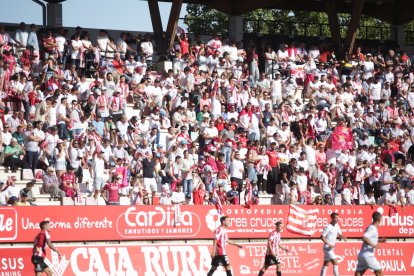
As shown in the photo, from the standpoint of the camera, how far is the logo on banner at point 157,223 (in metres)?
25.7

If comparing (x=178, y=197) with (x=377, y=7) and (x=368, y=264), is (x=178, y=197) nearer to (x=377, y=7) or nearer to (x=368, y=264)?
(x=368, y=264)

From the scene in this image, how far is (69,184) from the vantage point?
87.4 feet

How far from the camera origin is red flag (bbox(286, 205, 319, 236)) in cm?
2778

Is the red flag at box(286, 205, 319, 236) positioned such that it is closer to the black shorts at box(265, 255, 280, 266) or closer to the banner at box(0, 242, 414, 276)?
the banner at box(0, 242, 414, 276)

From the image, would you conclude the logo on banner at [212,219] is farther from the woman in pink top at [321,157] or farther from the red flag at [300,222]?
the woman in pink top at [321,157]

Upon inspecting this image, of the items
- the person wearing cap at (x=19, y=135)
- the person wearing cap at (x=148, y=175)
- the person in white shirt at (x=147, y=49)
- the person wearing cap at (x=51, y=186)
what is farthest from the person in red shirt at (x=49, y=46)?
the person wearing cap at (x=51, y=186)

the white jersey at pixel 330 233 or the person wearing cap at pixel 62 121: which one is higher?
the person wearing cap at pixel 62 121

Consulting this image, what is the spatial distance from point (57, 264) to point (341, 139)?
12047 millimetres

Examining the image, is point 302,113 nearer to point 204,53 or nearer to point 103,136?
point 204,53

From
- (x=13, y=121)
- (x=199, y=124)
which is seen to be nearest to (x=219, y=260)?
(x=13, y=121)

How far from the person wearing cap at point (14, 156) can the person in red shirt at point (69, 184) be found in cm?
134

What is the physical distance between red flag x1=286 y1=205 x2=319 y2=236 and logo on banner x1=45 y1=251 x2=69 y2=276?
660 centimetres

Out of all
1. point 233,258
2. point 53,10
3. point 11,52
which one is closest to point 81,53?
point 11,52

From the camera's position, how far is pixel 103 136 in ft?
95.8
